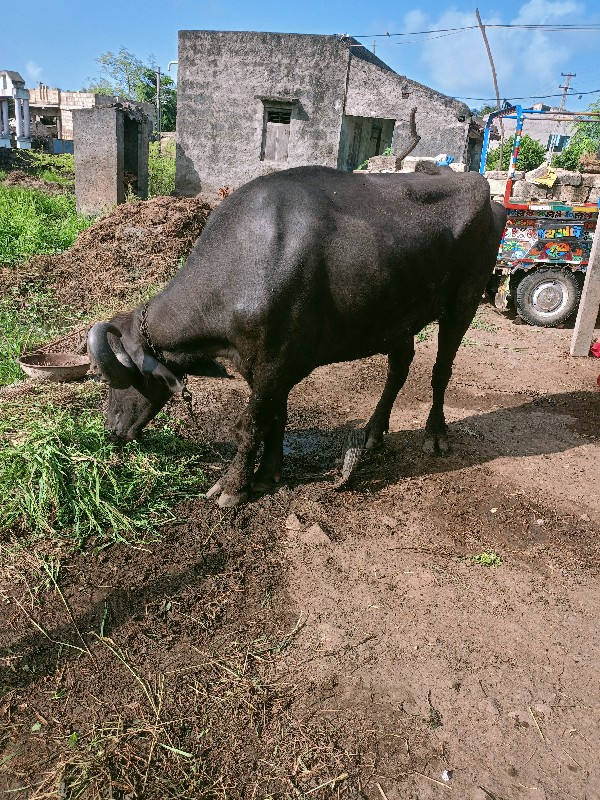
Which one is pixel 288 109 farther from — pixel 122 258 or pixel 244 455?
pixel 244 455

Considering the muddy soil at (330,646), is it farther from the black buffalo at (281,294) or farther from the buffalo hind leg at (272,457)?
the black buffalo at (281,294)

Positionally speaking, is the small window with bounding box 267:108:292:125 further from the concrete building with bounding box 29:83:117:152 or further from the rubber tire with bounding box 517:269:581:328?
the concrete building with bounding box 29:83:117:152

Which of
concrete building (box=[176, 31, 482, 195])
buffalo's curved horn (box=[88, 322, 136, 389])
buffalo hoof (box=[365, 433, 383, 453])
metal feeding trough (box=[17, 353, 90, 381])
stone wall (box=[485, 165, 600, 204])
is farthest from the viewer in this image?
concrete building (box=[176, 31, 482, 195])

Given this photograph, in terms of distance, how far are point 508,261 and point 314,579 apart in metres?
6.81

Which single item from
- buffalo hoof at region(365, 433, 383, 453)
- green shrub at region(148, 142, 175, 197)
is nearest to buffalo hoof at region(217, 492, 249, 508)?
buffalo hoof at region(365, 433, 383, 453)


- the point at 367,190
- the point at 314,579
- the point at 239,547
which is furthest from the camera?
the point at 367,190

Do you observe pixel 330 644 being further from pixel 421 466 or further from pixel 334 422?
pixel 334 422

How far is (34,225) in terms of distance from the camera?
1083cm

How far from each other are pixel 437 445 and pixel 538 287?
503cm

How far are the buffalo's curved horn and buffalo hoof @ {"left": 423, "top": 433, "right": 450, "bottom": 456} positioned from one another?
102 inches

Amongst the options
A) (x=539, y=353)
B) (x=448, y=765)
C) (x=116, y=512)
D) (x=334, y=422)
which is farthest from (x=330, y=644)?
(x=539, y=353)

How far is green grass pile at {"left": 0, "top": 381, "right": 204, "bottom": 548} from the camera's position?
3584 millimetres

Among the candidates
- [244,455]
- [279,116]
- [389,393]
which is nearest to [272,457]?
[244,455]

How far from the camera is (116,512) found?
3.69 m
